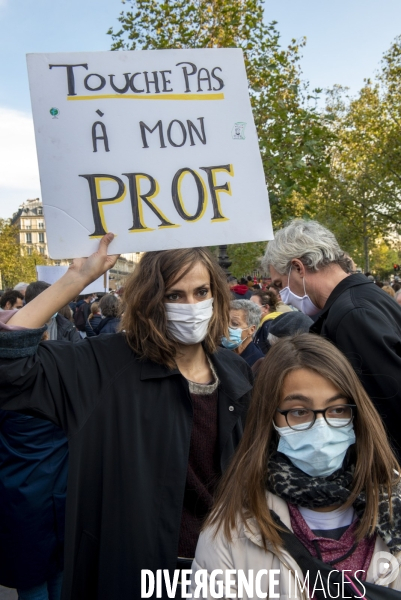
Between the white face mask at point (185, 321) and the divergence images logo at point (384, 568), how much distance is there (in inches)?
40.0

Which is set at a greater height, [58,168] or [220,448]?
[58,168]

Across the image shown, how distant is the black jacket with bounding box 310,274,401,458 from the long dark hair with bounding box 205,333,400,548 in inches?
22.3

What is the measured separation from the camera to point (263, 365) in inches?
76.4

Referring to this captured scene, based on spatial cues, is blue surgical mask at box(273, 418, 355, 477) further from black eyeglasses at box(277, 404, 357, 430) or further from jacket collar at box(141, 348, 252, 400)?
jacket collar at box(141, 348, 252, 400)

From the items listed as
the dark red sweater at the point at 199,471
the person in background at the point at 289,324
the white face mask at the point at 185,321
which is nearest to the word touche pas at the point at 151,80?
the white face mask at the point at 185,321

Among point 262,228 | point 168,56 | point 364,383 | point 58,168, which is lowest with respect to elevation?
point 364,383

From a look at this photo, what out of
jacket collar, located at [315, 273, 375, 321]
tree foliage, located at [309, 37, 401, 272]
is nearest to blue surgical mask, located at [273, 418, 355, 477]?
jacket collar, located at [315, 273, 375, 321]

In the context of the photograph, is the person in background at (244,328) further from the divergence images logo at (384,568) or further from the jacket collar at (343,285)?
the divergence images logo at (384,568)

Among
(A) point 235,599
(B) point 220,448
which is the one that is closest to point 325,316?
(B) point 220,448

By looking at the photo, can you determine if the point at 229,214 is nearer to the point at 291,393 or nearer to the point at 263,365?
the point at 263,365

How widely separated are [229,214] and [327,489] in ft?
3.62

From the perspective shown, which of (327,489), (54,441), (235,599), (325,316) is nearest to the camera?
(235,599)

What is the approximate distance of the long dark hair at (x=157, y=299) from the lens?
2213 mm

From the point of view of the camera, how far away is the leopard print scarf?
1.61m
